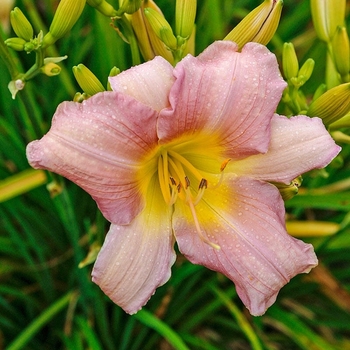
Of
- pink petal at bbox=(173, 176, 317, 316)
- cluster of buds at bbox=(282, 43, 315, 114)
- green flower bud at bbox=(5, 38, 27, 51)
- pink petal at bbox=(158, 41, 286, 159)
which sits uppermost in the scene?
green flower bud at bbox=(5, 38, 27, 51)

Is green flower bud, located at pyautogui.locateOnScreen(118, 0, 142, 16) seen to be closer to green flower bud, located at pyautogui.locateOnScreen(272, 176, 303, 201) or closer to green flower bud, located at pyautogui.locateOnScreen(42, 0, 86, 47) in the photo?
green flower bud, located at pyautogui.locateOnScreen(42, 0, 86, 47)

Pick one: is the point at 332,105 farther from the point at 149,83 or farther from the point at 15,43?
the point at 15,43

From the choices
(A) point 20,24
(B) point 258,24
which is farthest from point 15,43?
(B) point 258,24

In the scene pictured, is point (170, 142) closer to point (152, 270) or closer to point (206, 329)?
point (152, 270)

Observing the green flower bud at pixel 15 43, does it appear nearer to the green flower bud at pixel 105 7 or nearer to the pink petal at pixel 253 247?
the green flower bud at pixel 105 7

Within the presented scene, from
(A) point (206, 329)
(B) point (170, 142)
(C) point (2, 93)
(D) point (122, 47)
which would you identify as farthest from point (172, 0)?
(A) point (206, 329)

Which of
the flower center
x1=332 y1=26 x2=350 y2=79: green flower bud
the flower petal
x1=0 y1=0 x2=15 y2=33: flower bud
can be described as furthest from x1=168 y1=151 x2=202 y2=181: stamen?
x1=0 y1=0 x2=15 y2=33: flower bud
